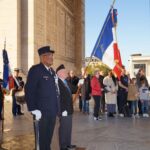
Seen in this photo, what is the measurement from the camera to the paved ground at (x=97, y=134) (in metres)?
8.62

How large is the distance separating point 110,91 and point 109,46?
10.6 ft

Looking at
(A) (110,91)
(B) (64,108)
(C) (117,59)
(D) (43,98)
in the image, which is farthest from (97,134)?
(A) (110,91)

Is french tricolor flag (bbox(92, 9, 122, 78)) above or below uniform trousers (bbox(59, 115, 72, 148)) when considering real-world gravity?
above

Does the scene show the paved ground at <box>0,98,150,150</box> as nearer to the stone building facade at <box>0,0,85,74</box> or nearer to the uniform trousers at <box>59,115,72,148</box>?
the uniform trousers at <box>59,115,72,148</box>

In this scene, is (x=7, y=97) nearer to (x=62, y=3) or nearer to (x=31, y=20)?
(x=31, y=20)

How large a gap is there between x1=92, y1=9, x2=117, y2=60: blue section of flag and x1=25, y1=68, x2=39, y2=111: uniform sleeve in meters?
4.62

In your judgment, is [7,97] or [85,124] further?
[7,97]

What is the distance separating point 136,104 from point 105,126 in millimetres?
3685

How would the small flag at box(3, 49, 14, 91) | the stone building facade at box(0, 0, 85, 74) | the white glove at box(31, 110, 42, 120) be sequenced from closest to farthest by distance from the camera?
the white glove at box(31, 110, 42, 120)
the small flag at box(3, 49, 14, 91)
the stone building facade at box(0, 0, 85, 74)

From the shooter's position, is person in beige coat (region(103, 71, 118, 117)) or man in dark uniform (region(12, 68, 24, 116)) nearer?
person in beige coat (region(103, 71, 118, 117))

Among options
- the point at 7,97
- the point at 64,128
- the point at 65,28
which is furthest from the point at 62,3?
the point at 64,128

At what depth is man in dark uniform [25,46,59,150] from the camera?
636cm

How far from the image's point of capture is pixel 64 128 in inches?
309

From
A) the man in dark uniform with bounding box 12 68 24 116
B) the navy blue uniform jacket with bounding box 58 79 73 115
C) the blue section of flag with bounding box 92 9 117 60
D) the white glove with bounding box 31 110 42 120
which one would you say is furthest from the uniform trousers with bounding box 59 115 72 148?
the man in dark uniform with bounding box 12 68 24 116
